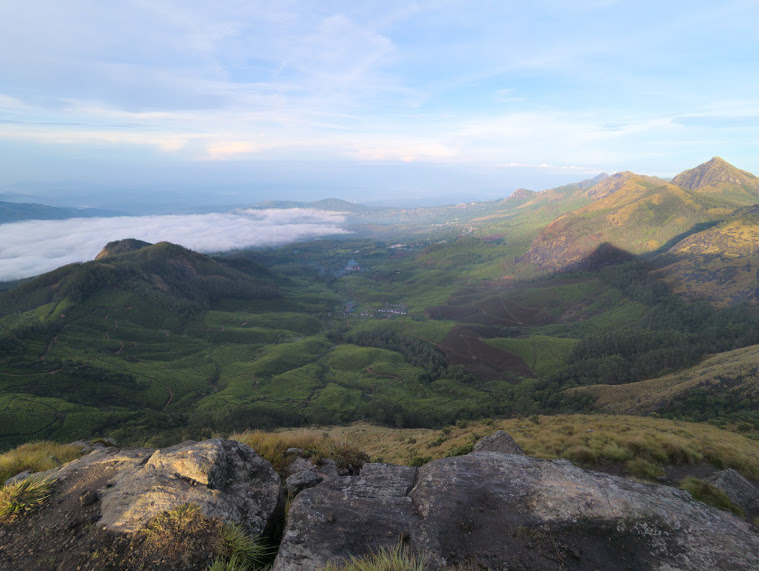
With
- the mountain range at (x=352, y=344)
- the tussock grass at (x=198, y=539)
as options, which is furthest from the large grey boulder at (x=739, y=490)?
the mountain range at (x=352, y=344)

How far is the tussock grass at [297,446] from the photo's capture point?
37.4 ft

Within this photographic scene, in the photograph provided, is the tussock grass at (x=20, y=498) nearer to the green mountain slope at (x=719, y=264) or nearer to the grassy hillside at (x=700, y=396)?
the grassy hillside at (x=700, y=396)

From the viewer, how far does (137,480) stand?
8305 millimetres

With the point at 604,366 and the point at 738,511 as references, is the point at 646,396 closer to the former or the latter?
the point at 604,366

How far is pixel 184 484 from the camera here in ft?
26.6

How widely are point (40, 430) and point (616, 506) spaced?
100488 mm

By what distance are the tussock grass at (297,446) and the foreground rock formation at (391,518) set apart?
1524 mm

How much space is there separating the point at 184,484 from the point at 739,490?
57.9 feet

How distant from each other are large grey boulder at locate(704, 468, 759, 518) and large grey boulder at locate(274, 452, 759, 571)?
92.8 inches

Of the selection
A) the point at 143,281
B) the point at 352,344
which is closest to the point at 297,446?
the point at 352,344

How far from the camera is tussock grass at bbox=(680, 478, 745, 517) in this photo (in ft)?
34.0

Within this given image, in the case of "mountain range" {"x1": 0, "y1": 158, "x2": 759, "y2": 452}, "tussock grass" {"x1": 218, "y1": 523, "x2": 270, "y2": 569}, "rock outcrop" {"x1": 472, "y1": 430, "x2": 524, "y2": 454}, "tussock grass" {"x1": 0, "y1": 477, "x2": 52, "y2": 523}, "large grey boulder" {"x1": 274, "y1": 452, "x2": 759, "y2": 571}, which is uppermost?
"tussock grass" {"x1": 0, "y1": 477, "x2": 52, "y2": 523}

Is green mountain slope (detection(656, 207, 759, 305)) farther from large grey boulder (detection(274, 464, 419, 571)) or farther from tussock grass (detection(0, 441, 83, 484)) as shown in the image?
tussock grass (detection(0, 441, 83, 484))

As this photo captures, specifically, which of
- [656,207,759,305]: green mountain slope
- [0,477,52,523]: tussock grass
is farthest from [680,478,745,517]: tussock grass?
[656,207,759,305]: green mountain slope
